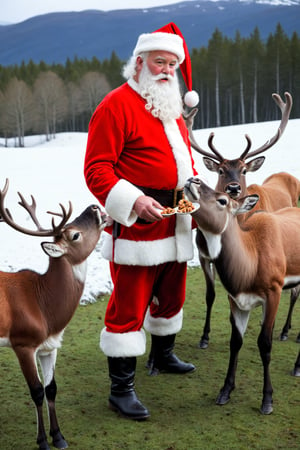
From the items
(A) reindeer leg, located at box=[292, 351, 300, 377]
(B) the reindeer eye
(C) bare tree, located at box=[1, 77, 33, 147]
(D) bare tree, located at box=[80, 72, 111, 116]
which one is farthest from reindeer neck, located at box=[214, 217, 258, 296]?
(D) bare tree, located at box=[80, 72, 111, 116]

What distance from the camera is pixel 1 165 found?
51.9ft

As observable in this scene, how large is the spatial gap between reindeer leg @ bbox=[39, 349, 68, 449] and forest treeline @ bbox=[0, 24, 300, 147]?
3741 centimetres

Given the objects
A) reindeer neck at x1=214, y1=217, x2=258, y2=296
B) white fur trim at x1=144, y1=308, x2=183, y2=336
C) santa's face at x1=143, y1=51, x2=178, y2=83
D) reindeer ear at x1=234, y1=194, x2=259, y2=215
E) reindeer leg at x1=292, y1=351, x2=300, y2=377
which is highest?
santa's face at x1=143, y1=51, x2=178, y2=83

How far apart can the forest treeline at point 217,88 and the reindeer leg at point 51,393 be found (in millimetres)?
37415

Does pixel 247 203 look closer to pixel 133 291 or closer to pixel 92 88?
pixel 133 291

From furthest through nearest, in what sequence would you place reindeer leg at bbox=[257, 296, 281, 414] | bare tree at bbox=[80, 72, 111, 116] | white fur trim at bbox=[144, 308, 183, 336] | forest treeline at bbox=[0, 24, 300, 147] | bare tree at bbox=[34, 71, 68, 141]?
bare tree at bbox=[80, 72, 111, 116], bare tree at bbox=[34, 71, 68, 141], forest treeline at bbox=[0, 24, 300, 147], white fur trim at bbox=[144, 308, 183, 336], reindeer leg at bbox=[257, 296, 281, 414]

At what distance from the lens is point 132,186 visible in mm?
2977

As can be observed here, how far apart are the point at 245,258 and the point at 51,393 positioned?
1.35m

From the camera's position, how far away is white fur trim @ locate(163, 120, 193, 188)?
3178 mm

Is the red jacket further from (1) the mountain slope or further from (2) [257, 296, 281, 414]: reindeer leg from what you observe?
(1) the mountain slope

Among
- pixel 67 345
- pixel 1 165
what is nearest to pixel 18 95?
pixel 1 165

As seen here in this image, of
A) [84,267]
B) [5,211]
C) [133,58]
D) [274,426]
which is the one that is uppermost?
[133,58]

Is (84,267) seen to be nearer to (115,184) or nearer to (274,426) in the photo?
(115,184)

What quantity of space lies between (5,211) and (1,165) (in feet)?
44.1
